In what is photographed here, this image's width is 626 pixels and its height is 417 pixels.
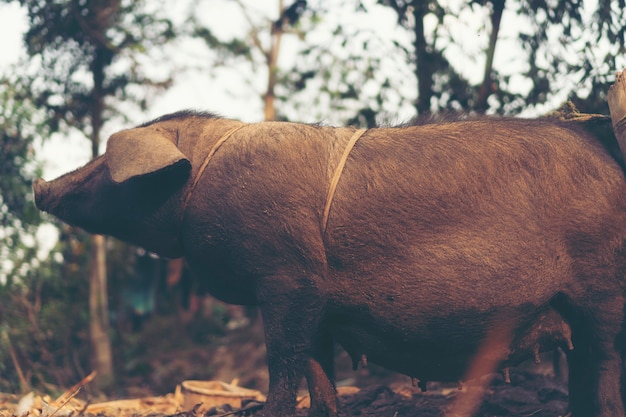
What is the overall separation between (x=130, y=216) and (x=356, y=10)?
9.75 feet

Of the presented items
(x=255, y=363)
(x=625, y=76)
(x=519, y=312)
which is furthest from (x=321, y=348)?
(x=255, y=363)

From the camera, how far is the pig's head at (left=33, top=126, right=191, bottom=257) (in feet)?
11.3

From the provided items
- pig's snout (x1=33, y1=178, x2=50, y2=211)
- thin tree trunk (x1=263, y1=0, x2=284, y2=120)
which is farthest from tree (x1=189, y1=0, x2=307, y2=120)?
pig's snout (x1=33, y1=178, x2=50, y2=211)

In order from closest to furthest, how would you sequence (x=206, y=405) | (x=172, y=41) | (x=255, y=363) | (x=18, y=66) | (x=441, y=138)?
(x=441, y=138), (x=206, y=405), (x=18, y=66), (x=172, y=41), (x=255, y=363)

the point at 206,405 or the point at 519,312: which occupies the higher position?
the point at 519,312

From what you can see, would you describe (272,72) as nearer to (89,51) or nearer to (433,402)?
(89,51)

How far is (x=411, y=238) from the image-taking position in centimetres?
327

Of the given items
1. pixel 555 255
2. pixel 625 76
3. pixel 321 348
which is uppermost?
pixel 625 76

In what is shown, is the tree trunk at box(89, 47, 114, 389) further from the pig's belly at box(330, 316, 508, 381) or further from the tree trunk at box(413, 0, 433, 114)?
the pig's belly at box(330, 316, 508, 381)

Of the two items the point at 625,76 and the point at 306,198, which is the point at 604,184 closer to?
the point at 625,76

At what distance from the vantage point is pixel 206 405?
4.35 m

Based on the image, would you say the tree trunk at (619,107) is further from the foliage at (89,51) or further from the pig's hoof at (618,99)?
the foliage at (89,51)

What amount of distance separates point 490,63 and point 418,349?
8.91 feet

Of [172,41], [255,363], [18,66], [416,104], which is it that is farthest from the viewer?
[255,363]
